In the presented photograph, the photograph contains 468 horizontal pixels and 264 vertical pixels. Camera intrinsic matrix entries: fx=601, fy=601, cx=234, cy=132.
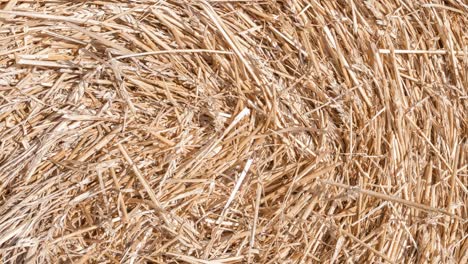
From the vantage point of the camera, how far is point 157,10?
1324mm

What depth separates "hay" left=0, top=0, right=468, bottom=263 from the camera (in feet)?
4.19

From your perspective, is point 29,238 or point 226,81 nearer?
point 29,238

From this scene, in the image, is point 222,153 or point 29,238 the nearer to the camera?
point 29,238

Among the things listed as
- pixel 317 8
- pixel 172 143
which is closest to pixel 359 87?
pixel 317 8

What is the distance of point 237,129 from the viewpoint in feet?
4.39

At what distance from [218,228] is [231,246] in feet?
0.17

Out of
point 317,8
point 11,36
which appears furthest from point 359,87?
point 11,36

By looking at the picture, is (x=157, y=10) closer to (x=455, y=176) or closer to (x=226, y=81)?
(x=226, y=81)

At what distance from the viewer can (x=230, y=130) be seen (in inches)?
52.6

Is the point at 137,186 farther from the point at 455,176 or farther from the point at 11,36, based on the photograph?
the point at 455,176

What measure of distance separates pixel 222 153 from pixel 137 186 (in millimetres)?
199

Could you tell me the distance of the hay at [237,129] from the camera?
1276 millimetres

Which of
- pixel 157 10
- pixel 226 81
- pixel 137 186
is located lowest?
pixel 137 186

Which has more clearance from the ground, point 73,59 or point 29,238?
point 73,59
